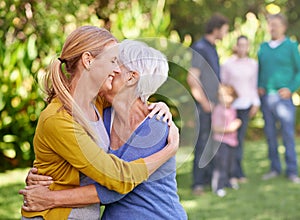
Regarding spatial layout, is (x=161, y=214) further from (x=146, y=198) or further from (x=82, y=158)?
(x=82, y=158)

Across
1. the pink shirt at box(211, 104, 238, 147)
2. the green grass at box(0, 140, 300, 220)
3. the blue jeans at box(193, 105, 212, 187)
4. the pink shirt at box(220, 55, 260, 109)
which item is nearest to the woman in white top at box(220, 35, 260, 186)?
the pink shirt at box(220, 55, 260, 109)

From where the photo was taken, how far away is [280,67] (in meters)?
7.59

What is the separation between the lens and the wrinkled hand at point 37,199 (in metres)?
2.29

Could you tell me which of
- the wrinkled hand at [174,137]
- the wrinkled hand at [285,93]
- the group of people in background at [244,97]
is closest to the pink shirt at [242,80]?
the group of people in background at [244,97]

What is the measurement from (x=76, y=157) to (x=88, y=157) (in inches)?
1.6

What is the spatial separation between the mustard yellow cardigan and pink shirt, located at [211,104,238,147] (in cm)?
417

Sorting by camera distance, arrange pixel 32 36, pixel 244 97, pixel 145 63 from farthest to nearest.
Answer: pixel 32 36
pixel 244 97
pixel 145 63

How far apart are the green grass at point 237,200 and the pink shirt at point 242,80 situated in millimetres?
853

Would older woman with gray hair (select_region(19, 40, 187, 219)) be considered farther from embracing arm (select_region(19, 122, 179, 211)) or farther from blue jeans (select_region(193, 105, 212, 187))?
blue jeans (select_region(193, 105, 212, 187))

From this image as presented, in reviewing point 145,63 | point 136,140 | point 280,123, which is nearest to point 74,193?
point 136,140

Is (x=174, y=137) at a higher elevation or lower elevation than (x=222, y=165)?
higher

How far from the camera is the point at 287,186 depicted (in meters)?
7.30

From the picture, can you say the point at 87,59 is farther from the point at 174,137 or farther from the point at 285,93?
the point at 285,93

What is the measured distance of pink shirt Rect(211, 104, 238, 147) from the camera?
6.47 metres
